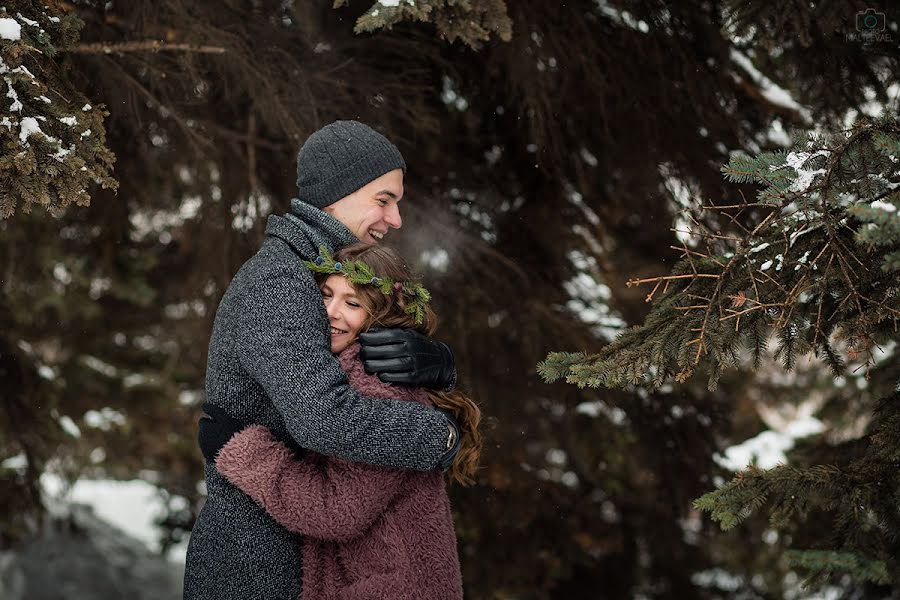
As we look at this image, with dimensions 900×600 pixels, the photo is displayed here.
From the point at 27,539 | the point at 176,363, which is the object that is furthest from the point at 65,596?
the point at 176,363

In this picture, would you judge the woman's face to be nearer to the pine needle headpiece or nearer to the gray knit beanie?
the pine needle headpiece

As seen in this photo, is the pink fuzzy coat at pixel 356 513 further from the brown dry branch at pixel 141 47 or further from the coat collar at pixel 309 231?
the brown dry branch at pixel 141 47

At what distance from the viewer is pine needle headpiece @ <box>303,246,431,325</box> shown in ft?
7.97

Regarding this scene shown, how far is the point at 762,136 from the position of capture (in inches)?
167

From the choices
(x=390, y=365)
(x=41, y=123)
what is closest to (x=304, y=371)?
(x=390, y=365)

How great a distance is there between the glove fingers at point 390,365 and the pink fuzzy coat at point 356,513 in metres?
0.03

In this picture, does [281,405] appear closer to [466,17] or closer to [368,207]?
[368,207]

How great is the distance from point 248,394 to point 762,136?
2.93 metres

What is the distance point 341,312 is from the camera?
2506 mm

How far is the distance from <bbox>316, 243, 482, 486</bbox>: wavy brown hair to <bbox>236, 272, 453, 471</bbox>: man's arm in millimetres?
152

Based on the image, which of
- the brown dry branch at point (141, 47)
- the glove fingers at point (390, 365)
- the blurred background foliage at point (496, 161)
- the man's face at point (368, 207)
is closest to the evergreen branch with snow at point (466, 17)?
the blurred background foliage at point (496, 161)

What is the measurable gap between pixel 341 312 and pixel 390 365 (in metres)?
0.23

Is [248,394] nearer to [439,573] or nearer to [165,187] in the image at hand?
[439,573]

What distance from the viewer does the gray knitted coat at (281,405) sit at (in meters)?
2.27
